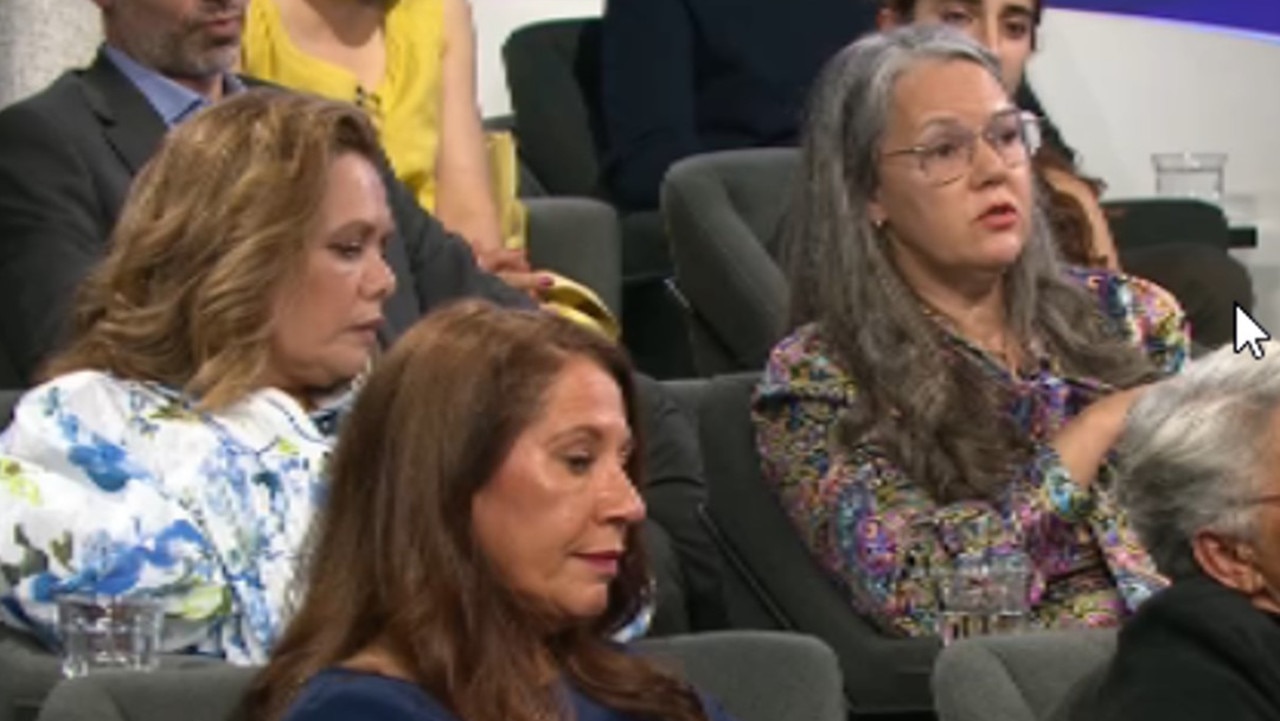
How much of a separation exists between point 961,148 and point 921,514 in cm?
49

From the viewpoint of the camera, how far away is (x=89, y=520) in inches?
109

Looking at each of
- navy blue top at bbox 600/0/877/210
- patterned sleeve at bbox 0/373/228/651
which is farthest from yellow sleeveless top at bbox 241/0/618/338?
patterned sleeve at bbox 0/373/228/651

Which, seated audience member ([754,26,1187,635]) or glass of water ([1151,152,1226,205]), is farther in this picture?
glass of water ([1151,152,1226,205])

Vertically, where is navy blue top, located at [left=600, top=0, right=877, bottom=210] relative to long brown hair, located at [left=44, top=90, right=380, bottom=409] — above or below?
below

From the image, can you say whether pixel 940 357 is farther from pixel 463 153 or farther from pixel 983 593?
pixel 463 153

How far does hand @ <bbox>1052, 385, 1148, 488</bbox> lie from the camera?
3.22 metres

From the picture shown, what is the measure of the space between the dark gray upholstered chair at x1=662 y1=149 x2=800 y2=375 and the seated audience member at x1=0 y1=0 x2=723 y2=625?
389 millimetres

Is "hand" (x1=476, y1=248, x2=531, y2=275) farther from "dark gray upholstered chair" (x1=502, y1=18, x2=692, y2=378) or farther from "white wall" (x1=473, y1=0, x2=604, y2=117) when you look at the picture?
"white wall" (x1=473, y1=0, x2=604, y2=117)

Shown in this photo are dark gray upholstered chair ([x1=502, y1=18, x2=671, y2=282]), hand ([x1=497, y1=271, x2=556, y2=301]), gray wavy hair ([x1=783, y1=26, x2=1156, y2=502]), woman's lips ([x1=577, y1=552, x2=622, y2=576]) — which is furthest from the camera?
dark gray upholstered chair ([x1=502, y1=18, x2=671, y2=282])

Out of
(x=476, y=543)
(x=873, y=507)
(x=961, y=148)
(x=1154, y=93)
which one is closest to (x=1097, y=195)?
(x=961, y=148)

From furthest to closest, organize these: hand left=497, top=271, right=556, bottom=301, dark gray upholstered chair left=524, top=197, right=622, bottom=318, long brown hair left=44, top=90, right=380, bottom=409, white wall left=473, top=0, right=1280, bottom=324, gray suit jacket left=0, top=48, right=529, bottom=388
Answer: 1. white wall left=473, top=0, right=1280, bottom=324
2. dark gray upholstered chair left=524, top=197, right=622, bottom=318
3. hand left=497, top=271, right=556, bottom=301
4. gray suit jacket left=0, top=48, right=529, bottom=388
5. long brown hair left=44, top=90, right=380, bottom=409

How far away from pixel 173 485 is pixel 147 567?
0.31ft

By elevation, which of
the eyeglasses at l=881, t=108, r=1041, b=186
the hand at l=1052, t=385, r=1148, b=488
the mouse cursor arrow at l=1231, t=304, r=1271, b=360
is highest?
the mouse cursor arrow at l=1231, t=304, r=1271, b=360

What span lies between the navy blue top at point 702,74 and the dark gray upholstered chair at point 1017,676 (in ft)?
7.30
